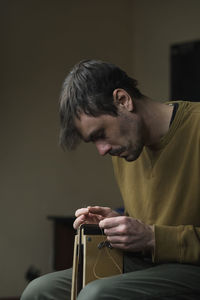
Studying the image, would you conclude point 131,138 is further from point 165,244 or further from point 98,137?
point 165,244

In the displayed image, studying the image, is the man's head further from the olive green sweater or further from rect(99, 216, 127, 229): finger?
rect(99, 216, 127, 229): finger

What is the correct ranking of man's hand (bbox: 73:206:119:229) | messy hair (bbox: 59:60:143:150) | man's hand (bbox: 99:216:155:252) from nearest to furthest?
man's hand (bbox: 99:216:155:252) → messy hair (bbox: 59:60:143:150) → man's hand (bbox: 73:206:119:229)

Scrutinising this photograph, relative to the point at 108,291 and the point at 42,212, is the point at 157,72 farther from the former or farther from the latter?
the point at 108,291

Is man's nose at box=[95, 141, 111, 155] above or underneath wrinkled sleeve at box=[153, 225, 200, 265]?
above

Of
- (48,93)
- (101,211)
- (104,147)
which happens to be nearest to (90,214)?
(101,211)

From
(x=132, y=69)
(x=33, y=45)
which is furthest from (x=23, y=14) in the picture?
(x=132, y=69)

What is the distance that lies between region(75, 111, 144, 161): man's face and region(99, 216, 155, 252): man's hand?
235 mm

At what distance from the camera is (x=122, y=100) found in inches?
65.5

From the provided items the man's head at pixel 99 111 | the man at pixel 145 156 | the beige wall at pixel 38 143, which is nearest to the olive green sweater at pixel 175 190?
the man at pixel 145 156

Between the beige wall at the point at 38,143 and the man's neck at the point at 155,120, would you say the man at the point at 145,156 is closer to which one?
the man's neck at the point at 155,120

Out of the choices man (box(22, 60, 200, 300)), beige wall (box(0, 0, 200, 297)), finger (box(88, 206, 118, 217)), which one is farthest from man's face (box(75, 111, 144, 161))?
beige wall (box(0, 0, 200, 297))

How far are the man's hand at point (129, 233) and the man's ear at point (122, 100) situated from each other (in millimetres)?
354

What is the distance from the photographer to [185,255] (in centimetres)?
153

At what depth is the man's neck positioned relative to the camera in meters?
1.68
